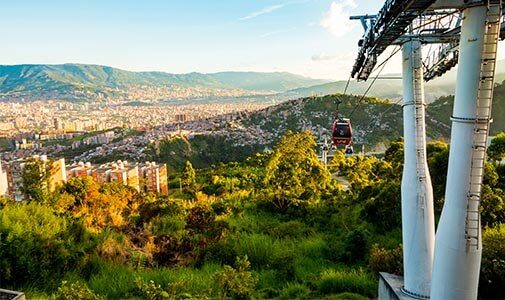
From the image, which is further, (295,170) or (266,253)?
(295,170)

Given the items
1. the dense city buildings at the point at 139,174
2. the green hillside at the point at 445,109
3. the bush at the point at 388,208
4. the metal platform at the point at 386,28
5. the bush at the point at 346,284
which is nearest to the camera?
the metal platform at the point at 386,28

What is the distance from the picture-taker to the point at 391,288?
13.9 feet

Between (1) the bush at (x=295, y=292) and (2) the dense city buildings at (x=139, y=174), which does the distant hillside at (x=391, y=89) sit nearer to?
(1) the bush at (x=295, y=292)

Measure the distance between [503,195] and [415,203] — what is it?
413 centimetres

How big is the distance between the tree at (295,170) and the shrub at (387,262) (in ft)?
16.1

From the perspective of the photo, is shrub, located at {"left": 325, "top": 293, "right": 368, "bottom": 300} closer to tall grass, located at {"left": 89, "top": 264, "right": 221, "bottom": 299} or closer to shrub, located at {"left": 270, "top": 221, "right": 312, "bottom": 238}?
tall grass, located at {"left": 89, "top": 264, "right": 221, "bottom": 299}

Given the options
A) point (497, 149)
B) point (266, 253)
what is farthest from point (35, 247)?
point (497, 149)

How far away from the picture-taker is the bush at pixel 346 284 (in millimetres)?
4871

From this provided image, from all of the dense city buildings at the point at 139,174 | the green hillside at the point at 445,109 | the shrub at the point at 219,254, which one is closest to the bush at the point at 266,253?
the shrub at the point at 219,254

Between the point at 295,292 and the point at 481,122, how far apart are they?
3.13 m

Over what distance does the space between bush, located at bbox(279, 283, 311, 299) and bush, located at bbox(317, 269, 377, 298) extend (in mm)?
236

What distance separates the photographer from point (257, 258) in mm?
6160

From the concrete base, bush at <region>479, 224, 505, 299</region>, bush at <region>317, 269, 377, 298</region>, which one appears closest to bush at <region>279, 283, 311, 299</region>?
bush at <region>317, 269, 377, 298</region>

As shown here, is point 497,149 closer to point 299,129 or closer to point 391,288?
point 391,288
